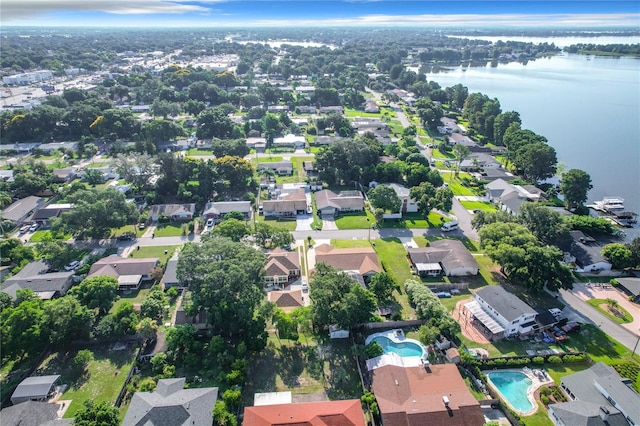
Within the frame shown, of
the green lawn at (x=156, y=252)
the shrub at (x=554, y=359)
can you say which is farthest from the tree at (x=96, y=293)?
the shrub at (x=554, y=359)

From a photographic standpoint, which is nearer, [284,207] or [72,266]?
[72,266]

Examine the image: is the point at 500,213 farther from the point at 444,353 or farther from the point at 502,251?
the point at 444,353

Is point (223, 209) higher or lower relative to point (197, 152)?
lower

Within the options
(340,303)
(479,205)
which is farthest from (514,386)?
(479,205)

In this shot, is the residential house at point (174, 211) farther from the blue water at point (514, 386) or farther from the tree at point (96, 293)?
the blue water at point (514, 386)

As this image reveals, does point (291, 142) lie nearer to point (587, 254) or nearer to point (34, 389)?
point (587, 254)

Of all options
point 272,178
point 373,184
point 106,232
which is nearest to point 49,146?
point 106,232

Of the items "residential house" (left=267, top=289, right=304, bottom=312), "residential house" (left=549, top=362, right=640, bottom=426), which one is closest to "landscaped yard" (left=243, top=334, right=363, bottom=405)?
"residential house" (left=267, top=289, right=304, bottom=312)
